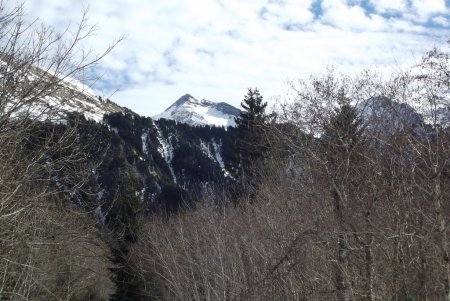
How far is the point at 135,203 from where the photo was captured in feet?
95.3

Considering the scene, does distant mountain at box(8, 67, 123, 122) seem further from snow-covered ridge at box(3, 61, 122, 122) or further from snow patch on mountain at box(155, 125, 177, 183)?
snow patch on mountain at box(155, 125, 177, 183)

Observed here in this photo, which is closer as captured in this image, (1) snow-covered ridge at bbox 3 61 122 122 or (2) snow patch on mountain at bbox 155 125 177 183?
(1) snow-covered ridge at bbox 3 61 122 122

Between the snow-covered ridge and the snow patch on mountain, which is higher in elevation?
the snow patch on mountain

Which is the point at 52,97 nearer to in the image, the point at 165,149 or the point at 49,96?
the point at 49,96

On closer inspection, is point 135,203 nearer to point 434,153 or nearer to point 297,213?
point 297,213

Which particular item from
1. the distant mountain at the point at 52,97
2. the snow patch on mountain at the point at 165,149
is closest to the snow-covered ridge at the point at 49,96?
the distant mountain at the point at 52,97

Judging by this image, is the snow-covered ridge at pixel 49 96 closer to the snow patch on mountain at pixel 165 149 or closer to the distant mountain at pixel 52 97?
the distant mountain at pixel 52 97

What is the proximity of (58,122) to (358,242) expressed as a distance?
6113 millimetres

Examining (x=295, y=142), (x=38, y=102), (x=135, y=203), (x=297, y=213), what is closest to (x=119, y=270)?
(x=135, y=203)

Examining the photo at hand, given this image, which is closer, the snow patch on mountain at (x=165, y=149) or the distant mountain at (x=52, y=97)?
the distant mountain at (x=52, y=97)

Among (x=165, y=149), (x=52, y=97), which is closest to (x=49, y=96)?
(x=52, y=97)

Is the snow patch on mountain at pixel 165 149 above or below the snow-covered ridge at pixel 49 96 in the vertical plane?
above

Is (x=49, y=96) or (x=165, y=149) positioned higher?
(x=165, y=149)

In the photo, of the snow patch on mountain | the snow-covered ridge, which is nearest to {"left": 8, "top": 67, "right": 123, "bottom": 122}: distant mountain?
the snow-covered ridge
